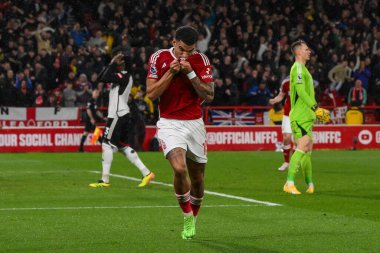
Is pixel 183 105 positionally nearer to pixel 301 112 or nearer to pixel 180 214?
pixel 180 214

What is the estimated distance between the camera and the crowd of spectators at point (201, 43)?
31.1 m

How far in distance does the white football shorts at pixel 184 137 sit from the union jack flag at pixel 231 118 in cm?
2186

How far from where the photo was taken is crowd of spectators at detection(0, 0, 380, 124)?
31078 mm

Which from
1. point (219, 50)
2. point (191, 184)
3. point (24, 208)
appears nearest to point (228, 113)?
point (219, 50)

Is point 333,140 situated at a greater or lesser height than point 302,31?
lesser

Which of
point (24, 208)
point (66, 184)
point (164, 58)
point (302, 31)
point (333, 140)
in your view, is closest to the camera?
point (164, 58)

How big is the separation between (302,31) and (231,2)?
10.0ft

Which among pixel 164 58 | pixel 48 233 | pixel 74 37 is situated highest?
pixel 74 37

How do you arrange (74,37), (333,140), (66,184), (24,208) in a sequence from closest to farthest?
(24,208)
(66,184)
(333,140)
(74,37)

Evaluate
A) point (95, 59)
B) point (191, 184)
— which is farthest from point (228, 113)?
point (191, 184)

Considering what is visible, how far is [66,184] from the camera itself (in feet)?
56.0

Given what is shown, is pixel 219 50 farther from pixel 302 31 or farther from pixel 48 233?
pixel 48 233

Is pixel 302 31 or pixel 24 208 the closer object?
pixel 24 208

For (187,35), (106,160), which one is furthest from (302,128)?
(187,35)
